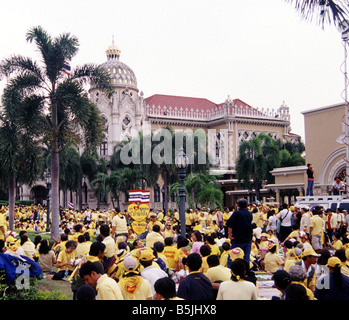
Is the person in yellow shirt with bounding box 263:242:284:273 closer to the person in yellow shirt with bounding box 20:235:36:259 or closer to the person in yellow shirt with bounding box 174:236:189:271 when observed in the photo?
the person in yellow shirt with bounding box 174:236:189:271

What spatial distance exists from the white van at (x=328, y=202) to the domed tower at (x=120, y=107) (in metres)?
39.7

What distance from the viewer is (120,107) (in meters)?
59.5

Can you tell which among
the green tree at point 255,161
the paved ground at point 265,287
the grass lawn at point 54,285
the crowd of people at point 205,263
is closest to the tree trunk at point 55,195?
the crowd of people at point 205,263

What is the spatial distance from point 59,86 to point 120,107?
39555 millimetres

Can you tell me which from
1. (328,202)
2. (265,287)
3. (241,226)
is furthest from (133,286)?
(328,202)

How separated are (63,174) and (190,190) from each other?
1470 centimetres

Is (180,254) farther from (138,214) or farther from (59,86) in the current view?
(59,86)

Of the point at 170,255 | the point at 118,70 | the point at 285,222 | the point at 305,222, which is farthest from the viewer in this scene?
the point at 118,70

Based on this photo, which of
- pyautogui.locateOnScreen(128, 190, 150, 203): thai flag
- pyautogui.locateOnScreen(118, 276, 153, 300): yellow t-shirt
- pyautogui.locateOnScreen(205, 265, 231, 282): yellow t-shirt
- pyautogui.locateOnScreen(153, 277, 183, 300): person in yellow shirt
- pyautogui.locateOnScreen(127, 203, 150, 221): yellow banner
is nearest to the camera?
pyautogui.locateOnScreen(153, 277, 183, 300): person in yellow shirt

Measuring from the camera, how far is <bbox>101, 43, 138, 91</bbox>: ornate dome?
61.2 meters

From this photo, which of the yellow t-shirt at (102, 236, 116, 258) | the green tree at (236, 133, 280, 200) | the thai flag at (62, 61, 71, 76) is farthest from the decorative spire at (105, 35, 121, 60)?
the yellow t-shirt at (102, 236, 116, 258)

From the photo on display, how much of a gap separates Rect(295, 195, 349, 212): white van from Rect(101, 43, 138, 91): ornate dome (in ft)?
146
